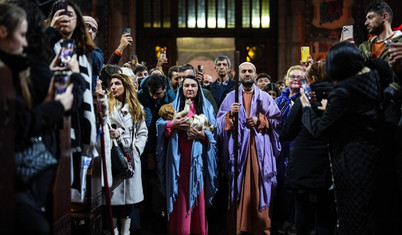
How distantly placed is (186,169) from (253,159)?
2.59 ft

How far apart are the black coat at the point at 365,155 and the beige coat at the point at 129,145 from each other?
242 cm

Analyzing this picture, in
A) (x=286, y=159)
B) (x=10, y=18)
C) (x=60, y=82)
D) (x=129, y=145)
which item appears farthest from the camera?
(x=286, y=159)

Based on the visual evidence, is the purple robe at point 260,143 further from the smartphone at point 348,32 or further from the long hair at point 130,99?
the smartphone at point 348,32

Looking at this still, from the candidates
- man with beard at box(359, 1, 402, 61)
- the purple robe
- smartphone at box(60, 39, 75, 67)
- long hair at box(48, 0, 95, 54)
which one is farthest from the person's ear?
the purple robe

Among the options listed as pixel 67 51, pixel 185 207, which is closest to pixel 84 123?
pixel 67 51

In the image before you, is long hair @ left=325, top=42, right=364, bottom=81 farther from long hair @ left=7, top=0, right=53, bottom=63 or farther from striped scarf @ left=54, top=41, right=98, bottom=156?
long hair @ left=7, top=0, right=53, bottom=63

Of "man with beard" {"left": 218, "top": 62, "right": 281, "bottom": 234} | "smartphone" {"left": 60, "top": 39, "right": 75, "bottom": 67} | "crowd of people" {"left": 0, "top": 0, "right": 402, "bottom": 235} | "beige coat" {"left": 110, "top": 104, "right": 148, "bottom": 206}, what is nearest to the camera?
"crowd of people" {"left": 0, "top": 0, "right": 402, "bottom": 235}

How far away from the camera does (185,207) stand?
6102mm

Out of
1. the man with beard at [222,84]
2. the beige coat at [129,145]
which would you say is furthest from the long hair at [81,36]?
the man with beard at [222,84]

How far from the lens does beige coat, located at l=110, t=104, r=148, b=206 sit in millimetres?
5715

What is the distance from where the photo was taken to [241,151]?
20.9ft

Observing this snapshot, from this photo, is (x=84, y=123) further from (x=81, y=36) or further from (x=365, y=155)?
(x=365, y=155)

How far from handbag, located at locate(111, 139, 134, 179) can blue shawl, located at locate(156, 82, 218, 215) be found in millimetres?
607

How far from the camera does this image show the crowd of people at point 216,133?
308 cm
